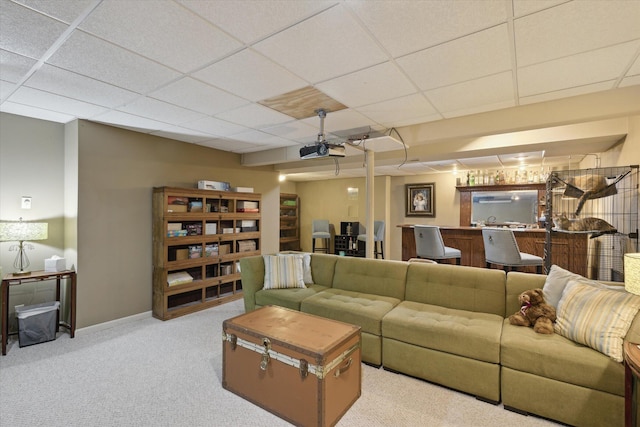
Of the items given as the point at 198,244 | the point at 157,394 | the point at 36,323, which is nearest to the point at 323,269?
the point at 198,244

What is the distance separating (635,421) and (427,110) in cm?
275

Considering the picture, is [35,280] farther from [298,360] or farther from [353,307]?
[353,307]

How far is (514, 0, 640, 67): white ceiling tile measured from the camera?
1.55m

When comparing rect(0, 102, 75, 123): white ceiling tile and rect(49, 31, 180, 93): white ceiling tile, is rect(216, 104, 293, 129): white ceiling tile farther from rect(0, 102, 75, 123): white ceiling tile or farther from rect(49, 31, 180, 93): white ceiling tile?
rect(0, 102, 75, 123): white ceiling tile

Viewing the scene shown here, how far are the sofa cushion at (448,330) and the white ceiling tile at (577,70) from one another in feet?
6.50

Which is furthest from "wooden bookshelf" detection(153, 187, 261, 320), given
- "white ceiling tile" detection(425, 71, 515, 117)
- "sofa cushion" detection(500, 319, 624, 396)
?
"sofa cushion" detection(500, 319, 624, 396)

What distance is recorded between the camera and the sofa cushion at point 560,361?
1.84 metres

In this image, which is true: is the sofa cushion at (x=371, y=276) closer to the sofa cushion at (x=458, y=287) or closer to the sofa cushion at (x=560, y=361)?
the sofa cushion at (x=458, y=287)

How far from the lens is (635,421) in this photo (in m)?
1.72

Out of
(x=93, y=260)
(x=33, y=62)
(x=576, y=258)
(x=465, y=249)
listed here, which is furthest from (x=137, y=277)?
(x=576, y=258)

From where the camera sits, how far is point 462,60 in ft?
6.83

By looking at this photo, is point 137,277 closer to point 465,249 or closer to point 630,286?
point 630,286

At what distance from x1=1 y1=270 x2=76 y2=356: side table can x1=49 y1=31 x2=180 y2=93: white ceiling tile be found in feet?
7.33

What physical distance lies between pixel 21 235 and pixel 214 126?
7.47 feet
